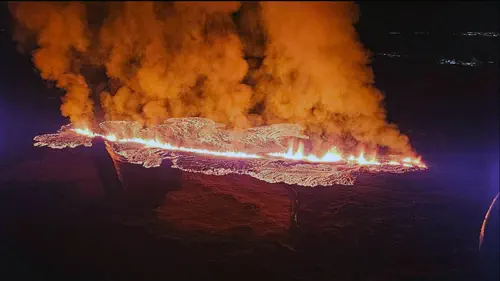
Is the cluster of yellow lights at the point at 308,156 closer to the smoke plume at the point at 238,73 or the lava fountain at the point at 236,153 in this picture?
the lava fountain at the point at 236,153

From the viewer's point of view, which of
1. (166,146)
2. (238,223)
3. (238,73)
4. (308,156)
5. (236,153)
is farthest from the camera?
(166,146)

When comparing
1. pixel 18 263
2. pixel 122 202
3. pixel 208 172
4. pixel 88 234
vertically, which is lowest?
pixel 18 263

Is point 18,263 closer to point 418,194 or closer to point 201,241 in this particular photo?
point 201,241

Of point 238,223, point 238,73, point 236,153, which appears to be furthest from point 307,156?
point 238,223

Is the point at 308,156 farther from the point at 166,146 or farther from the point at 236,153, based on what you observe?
the point at 166,146

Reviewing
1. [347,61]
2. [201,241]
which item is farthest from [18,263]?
[347,61]

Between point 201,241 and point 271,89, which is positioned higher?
point 271,89
